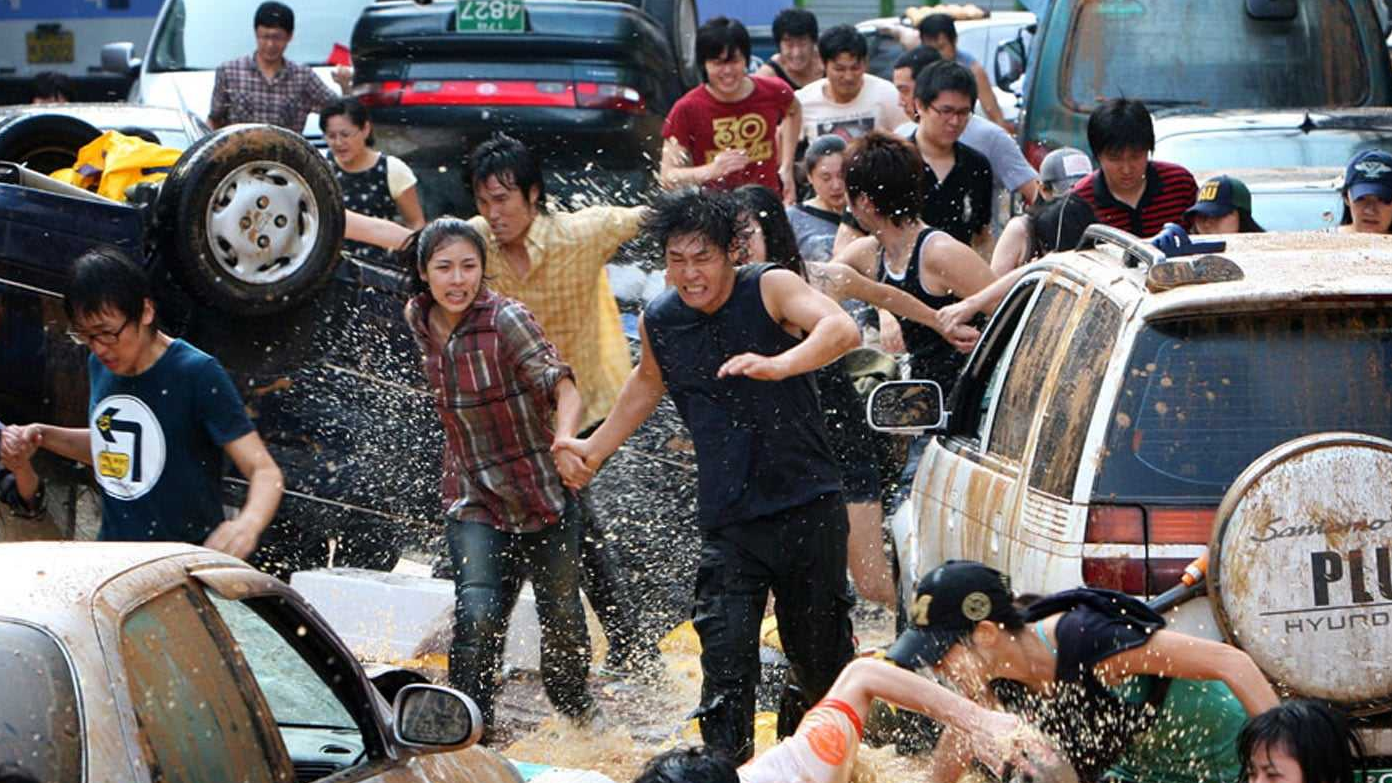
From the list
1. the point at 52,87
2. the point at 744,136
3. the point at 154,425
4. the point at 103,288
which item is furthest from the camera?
the point at 52,87

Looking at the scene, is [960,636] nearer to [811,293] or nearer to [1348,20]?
[811,293]

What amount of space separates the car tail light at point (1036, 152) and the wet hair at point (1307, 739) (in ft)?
26.1

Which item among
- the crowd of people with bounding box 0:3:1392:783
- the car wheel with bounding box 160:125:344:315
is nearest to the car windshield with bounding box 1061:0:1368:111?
the crowd of people with bounding box 0:3:1392:783

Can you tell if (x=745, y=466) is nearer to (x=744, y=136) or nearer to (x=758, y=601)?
(x=758, y=601)

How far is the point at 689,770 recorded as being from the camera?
414cm

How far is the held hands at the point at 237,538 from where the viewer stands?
6344mm


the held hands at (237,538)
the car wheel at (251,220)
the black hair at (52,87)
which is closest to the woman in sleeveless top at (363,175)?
the car wheel at (251,220)

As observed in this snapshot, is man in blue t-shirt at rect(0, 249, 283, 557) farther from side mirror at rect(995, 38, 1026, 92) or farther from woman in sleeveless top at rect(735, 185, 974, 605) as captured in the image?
side mirror at rect(995, 38, 1026, 92)

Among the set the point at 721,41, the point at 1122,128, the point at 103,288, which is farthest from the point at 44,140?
the point at 1122,128

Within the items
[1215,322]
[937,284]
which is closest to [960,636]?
[1215,322]

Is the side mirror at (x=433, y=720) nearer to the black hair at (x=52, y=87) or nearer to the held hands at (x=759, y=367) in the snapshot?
the held hands at (x=759, y=367)

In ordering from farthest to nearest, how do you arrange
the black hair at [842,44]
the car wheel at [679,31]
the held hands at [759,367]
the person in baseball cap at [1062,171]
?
the car wheel at [679,31] → the black hair at [842,44] → the person in baseball cap at [1062,171] → the held hands at [759,367]

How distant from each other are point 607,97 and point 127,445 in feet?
24.1

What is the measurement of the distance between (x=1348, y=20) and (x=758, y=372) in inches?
298
